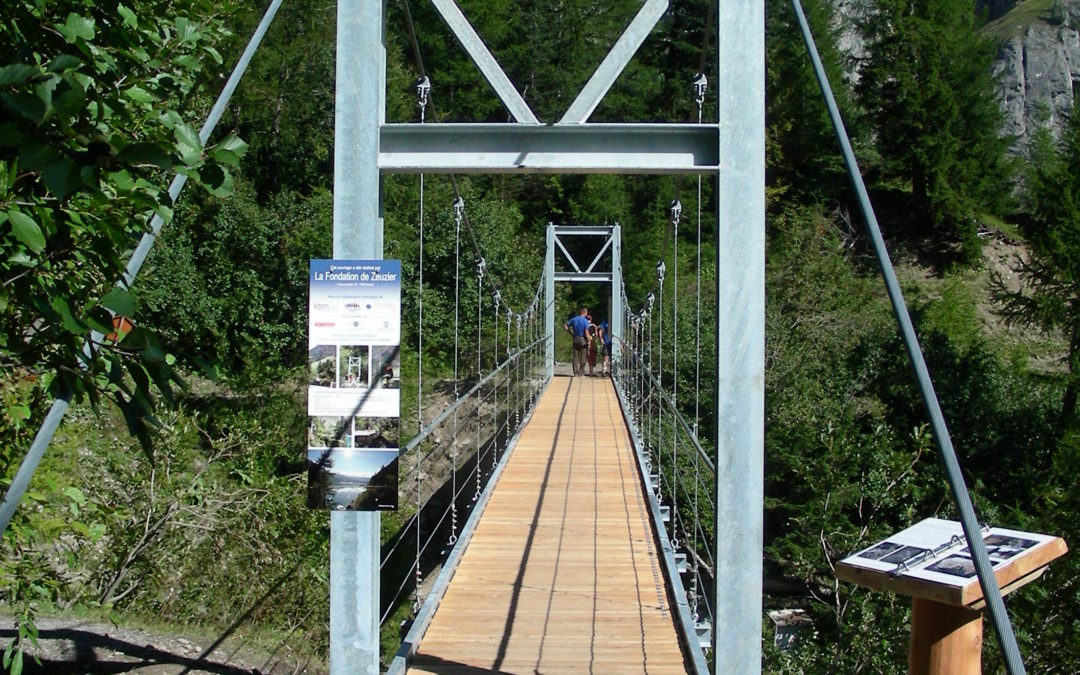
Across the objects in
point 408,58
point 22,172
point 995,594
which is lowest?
point 995,594

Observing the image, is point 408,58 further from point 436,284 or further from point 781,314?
point 781,314

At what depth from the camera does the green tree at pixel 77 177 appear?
1.10m

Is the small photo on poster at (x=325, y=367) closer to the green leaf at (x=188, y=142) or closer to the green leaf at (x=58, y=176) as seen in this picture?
the green leaf at (x=188, y=142)

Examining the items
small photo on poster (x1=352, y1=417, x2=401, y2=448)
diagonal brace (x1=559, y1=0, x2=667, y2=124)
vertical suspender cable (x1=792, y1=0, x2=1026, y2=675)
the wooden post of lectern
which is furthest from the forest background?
the wooden post of lectern

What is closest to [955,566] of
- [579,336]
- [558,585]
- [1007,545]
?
[1007,545]

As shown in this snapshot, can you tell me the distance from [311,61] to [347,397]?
47.1ft

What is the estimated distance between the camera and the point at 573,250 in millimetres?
25672

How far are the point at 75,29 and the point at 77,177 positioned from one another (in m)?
0.26

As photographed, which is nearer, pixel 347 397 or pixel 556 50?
pixel 347 397

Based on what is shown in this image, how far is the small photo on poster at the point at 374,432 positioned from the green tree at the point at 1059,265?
46.3 ft

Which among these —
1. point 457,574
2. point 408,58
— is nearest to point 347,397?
point 457,574

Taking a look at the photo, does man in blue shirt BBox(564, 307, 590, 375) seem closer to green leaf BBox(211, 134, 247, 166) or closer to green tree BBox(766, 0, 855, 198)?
green tree BBox(766, 0, 855, 198)

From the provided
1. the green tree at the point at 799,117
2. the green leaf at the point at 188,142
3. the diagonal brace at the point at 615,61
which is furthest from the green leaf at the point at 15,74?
the green tree at the point at 799,117

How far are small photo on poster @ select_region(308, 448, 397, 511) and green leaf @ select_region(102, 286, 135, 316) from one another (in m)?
1.25
